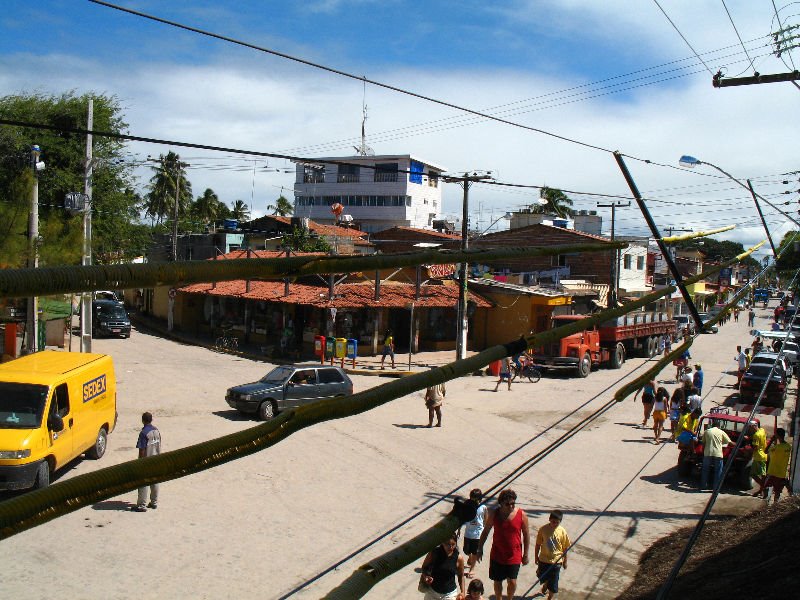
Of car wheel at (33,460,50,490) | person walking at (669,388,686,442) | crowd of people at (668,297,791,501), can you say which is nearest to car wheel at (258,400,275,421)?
car wheel at (33,460,50,490)

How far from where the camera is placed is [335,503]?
40.0 feet

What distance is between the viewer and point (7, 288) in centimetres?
205

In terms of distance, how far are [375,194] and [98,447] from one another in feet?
210

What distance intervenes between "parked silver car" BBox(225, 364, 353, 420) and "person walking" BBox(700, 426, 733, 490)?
8417 mm

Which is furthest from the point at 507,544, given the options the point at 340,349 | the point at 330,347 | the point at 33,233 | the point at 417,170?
the point at 417,170

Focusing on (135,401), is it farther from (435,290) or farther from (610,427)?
(435,290)

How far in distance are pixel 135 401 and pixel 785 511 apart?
16560 millimetres

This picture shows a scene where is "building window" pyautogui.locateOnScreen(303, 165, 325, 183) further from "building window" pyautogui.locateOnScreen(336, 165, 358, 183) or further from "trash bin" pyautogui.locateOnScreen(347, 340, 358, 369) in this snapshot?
"trash bin" pyautogui.locateOnScreen(347, 340, 358, 369)

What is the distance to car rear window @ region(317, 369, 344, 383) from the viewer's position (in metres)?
19.9

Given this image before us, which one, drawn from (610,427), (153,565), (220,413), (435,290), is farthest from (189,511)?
(435,290)

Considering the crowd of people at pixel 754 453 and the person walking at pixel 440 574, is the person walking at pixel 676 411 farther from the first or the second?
the person walking at pixel 440 574

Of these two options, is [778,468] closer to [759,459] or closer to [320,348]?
[759,459]

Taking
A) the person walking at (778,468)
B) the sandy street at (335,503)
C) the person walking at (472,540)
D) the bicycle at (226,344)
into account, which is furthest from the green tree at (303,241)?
the person walking at (472,540)

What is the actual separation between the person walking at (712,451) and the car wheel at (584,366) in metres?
14.7
